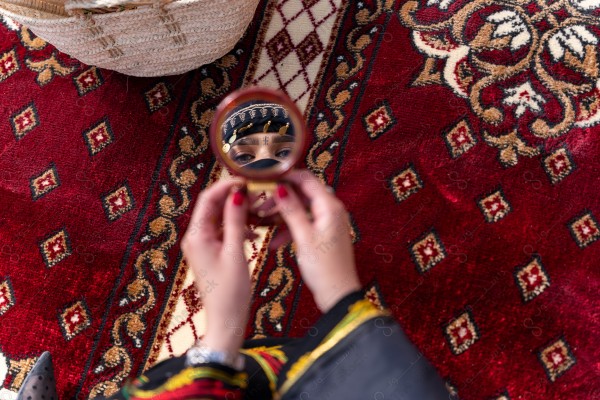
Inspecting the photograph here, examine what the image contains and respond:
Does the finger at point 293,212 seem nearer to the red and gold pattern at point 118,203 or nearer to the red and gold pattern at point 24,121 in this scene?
the red and gold pattern at point 118,203

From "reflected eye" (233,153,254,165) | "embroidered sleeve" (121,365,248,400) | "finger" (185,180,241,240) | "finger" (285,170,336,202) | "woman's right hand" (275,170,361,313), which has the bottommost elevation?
"reflected eye" (233,153,254,165)

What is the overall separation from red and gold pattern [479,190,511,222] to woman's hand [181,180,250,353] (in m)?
0.62

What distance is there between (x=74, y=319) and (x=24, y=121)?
462mm

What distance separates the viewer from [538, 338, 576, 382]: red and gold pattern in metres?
0.99

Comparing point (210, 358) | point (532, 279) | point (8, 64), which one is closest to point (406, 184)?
point (532, 279)

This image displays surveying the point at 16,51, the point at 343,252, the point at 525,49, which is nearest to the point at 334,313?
the point at 343,252

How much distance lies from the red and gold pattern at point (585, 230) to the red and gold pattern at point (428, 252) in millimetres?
254

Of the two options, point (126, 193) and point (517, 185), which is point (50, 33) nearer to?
point (126, 193)

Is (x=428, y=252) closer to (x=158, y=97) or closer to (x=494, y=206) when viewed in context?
(x=494, y=206)

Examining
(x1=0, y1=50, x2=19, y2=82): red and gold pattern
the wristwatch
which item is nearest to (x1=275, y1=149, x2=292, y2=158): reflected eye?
the wristwatch

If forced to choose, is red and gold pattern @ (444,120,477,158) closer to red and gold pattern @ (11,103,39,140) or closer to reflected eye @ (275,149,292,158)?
reflected eye @ (275,149,292,158)

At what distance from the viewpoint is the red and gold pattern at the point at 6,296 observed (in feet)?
3.58

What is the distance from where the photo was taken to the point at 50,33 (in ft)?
3.08

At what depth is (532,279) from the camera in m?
1.03
